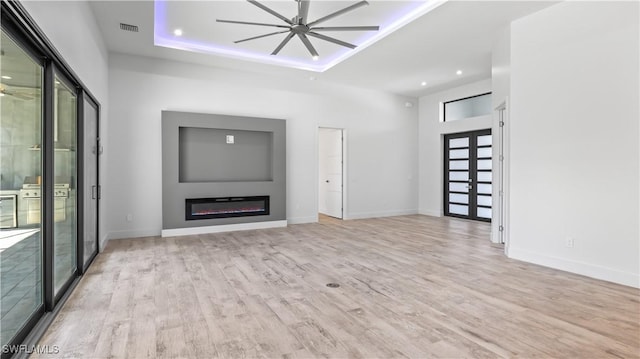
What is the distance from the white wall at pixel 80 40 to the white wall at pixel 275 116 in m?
0.51

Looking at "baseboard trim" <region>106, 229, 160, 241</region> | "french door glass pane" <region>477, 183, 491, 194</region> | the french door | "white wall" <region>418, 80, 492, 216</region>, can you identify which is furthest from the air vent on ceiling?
"french door glass pane" <region>477, 183, 491, 194</region>

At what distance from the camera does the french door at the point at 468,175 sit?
7.84 meters

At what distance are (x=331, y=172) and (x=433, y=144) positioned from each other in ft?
9.47

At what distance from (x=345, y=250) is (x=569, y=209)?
2941 millimetres

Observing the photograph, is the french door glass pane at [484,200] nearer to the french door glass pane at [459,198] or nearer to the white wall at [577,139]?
the french door glass pane at [459,198]

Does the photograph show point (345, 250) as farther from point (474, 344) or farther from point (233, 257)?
point (474, 344)

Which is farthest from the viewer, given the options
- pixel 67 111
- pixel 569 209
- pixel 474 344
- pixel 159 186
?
pixel 159 186

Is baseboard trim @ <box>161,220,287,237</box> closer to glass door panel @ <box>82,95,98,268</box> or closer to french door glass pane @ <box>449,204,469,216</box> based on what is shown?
glass door panel @ <box>82,95,98,268</box>

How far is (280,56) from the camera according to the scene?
260 inches

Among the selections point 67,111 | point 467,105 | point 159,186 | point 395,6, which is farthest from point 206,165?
point 467,105

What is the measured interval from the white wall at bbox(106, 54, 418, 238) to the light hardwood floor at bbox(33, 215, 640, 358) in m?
1.48

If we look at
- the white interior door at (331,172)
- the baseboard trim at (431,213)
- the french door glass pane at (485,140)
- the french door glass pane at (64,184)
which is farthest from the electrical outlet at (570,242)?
the french door glass pane at (64,184)

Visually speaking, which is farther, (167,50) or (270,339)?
(167,50)

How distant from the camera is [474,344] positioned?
2.30 metres
